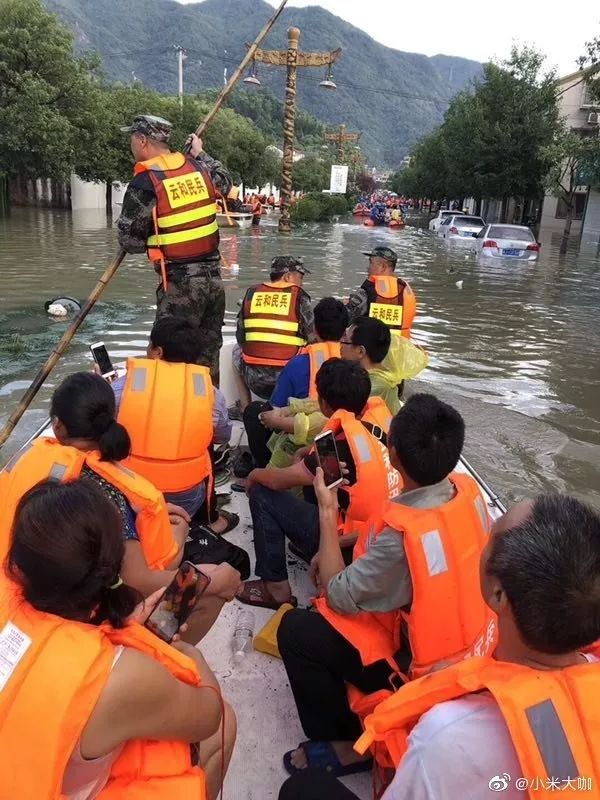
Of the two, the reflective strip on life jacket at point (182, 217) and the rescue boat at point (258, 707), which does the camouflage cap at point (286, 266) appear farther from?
the rescue boat at point (258, 707)

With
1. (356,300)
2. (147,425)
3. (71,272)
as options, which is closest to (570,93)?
(71,272)

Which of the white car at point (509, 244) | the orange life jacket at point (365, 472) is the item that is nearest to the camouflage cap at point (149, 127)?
the orange life jacket at point (365, 472)

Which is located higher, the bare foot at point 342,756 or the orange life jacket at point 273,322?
the orange life jacket at point 273,322

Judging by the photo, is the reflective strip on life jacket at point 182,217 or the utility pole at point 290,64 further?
the utility pole at point 290,64

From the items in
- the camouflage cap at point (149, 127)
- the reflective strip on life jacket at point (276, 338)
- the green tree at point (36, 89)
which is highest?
the green tree at point (36, 89)

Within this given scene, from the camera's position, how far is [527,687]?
1.06 m

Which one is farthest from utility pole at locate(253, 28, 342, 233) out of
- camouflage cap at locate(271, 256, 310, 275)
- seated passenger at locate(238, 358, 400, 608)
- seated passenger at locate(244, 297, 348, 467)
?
seated passenger at locate(238, 358, 400, 608)

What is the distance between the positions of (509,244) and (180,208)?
1544cm

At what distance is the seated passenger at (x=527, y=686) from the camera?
1.01 metres

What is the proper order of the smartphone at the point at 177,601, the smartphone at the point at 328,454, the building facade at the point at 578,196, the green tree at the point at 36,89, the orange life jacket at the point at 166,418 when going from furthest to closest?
1. the building facade at the point at 578,196
2. the green tree at the point at 36,89
3. the orange life jacket at the point at 166,418
4. the smartphone at the point at 328,454
5. the smartphone at the point at 177,601

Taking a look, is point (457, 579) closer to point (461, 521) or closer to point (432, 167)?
point (461, 521)

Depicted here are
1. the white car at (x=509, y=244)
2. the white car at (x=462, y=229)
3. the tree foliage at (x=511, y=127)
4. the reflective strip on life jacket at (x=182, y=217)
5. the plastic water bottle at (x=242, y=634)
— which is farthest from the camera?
the tree foliage at (x=511, y=127)

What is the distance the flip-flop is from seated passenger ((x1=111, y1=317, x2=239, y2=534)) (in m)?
1.26

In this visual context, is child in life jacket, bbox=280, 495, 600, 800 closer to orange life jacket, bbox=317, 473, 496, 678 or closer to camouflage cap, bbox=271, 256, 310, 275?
orange life jacket, bbox=317, 473, 496, 678
